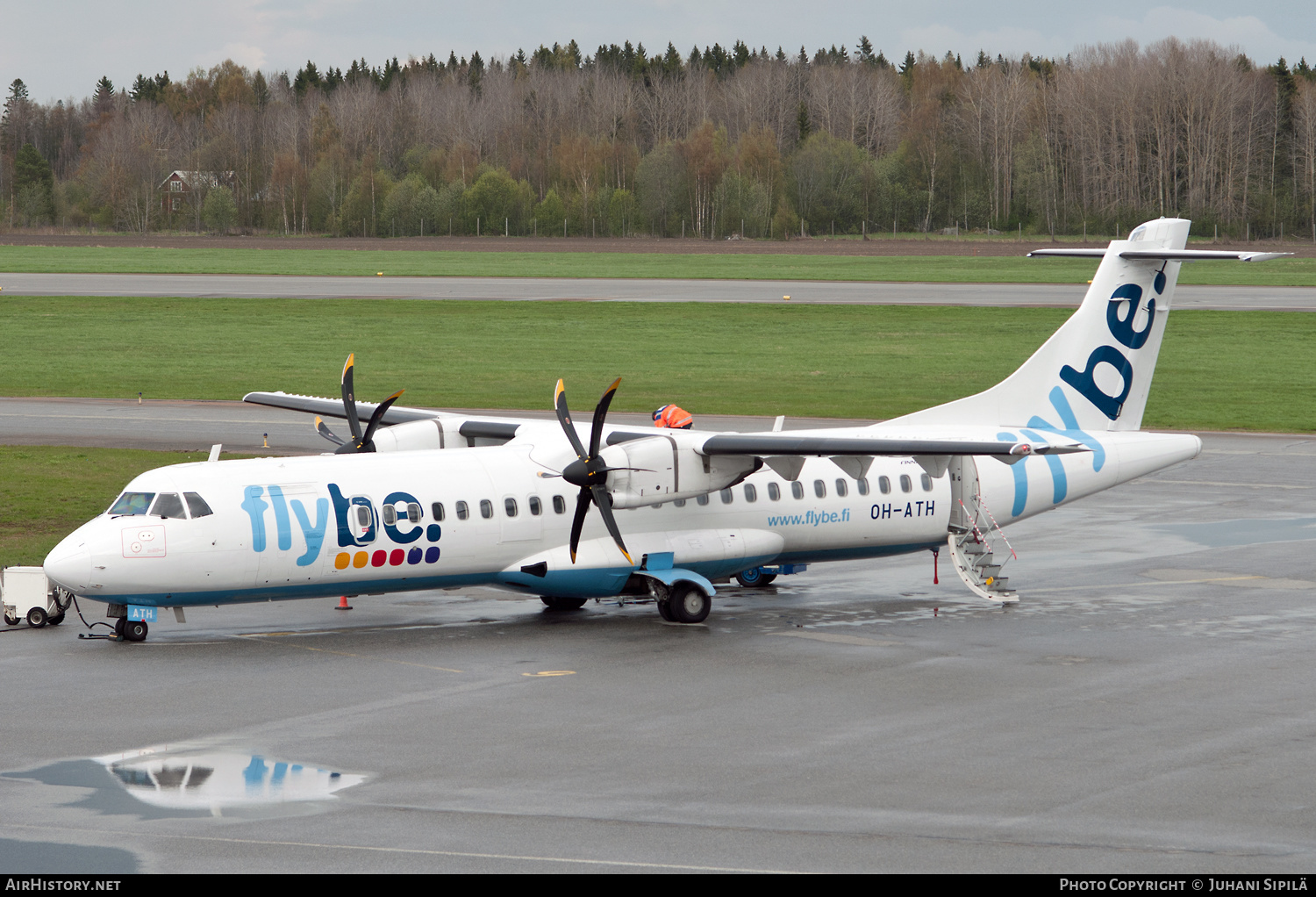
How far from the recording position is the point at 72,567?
21438 mm

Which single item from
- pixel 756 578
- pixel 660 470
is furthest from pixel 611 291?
pixel 660 470

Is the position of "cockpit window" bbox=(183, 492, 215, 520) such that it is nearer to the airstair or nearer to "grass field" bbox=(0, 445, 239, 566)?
"grass field" bbox=(0, 445, 239, 566)

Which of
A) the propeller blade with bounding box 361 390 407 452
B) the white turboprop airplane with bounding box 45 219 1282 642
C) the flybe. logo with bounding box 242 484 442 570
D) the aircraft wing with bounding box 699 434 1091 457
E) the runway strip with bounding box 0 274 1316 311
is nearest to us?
the white turboprop airplane with bounding box 45 219 1282 642

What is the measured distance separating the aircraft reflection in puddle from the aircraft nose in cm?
545

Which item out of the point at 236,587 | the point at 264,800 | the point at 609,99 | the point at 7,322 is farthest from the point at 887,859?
the point at 609,99

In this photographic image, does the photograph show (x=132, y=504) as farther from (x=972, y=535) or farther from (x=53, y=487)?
(x=53, y=487)

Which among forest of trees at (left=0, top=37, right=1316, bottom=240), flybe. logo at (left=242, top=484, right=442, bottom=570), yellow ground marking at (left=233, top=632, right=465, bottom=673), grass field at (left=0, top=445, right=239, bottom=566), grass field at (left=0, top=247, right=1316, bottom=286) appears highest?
forest of trees at (left=0, top=37, right=1316, bottom=240)

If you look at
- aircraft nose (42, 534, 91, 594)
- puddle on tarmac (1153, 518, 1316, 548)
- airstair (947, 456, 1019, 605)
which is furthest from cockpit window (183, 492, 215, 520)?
puddle on tarmac (1153, 518, 1316, 548)

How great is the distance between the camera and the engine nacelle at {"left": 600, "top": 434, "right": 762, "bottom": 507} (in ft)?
76.2

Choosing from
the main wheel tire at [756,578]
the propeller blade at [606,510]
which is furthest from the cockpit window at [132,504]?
the main wheel tire at [756,578]

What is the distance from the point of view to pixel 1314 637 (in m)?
22.8

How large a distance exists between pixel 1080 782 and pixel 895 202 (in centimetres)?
14714
